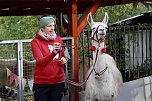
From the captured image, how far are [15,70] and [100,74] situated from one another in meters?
1.50

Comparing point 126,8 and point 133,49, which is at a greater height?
point 126,8

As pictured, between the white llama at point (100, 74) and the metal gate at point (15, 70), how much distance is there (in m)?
1.06

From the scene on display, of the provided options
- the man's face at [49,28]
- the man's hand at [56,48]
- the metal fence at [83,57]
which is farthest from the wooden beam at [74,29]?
the man's hand at [56,48]

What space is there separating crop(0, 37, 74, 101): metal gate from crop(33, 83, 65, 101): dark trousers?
98cm

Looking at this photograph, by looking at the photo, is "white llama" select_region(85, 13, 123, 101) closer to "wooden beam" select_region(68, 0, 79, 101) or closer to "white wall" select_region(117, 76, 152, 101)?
"wooden beam" select_region(68, 0, 79, 101)

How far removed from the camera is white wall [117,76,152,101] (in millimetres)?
8318

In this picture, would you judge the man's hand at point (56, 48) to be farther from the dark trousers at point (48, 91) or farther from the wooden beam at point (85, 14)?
the wooden beam at point (85, 14)

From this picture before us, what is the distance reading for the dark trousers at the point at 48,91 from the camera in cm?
544

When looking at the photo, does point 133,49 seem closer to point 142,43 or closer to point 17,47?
point 142,43

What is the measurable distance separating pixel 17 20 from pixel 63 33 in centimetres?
1232

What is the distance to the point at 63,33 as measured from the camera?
947cm

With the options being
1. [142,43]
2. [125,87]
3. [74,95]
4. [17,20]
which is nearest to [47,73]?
[74,95]

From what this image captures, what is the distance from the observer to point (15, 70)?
6.75m

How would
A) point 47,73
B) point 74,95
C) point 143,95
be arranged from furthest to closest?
point 143,95 < point 74,95 < point 47,73
